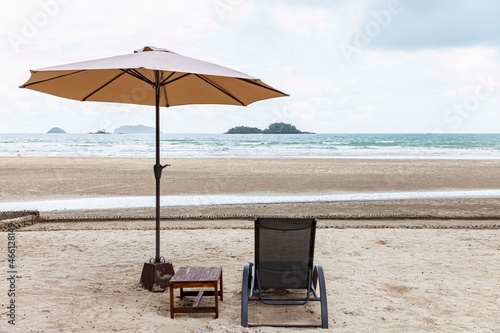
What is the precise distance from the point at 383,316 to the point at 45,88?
394cm

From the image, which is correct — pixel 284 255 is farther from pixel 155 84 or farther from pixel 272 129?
pixel 272 129

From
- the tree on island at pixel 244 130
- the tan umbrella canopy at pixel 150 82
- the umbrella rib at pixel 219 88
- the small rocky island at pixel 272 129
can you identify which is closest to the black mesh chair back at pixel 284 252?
the tan umbrella canopy at pixel 150 82

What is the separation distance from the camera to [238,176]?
18.4 m

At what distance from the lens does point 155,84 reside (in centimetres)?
472

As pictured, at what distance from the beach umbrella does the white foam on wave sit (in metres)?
5.96

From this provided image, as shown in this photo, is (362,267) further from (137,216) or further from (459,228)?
(137,216)

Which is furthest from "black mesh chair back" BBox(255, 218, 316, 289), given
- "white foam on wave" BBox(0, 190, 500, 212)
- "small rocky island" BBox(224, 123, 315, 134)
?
"small rocky island" BBox(224, 123, 315, 134)

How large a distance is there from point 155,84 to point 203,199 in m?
7.95

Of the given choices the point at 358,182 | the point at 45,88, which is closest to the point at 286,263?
the point at 45,88

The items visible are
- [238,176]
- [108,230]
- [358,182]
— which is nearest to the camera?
[108,230]

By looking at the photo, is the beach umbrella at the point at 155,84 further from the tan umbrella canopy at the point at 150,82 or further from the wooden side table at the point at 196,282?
the wooden side table at the point at 196,282

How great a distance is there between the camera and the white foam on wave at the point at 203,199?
11398 millimetres

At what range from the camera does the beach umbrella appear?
4121 millimetres

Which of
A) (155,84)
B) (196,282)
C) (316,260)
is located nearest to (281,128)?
(316,260)
